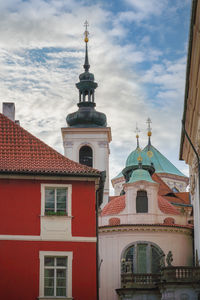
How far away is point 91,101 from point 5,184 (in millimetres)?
49182

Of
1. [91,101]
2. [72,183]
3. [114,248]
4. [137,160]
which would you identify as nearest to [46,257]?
[72,183]

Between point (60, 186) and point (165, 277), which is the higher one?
point (60, 186)

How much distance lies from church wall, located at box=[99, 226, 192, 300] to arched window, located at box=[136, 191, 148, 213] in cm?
265

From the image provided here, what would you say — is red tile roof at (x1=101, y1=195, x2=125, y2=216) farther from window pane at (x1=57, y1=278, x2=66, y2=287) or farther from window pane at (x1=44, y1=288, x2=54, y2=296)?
window pane at (x1=44, y1=288, x2=54, y2=296)

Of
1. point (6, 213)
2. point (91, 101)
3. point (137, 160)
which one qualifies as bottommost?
point (6, 213)

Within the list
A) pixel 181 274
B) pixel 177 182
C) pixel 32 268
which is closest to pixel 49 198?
pixel 32 268

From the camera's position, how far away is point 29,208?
1041 inches

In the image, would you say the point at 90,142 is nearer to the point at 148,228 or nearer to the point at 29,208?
the point at 148,228

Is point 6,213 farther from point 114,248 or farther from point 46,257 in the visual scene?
point 114,248

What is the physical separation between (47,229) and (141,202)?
25777 millimetres

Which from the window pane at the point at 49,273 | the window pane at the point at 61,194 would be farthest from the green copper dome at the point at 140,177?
the window pane at the point at 49,273

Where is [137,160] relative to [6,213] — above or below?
above

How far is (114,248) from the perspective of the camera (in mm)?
48531

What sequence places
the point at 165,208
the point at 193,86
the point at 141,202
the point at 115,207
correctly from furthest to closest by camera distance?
1. the point at 165,208
2. the point at 115,207
3. the point at 141,202
4. the point at 193,86
